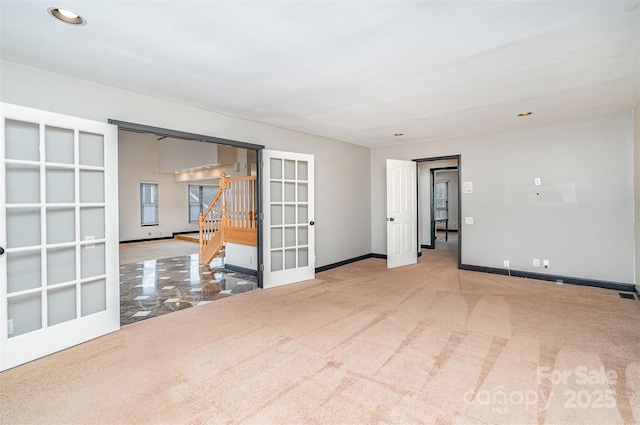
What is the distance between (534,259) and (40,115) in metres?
6.52

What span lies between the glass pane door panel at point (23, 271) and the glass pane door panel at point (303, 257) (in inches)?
125

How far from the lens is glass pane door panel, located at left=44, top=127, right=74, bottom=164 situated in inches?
105

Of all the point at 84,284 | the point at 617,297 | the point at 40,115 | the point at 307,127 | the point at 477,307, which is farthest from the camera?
the point at 307,127

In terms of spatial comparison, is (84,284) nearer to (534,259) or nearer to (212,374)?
(212,374)

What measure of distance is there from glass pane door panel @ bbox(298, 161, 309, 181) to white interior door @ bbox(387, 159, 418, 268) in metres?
1.71

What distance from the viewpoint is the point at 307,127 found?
16.1 feet

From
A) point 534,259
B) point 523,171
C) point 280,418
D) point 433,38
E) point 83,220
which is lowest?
point 280,418

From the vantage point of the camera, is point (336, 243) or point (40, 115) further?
point (336, 243)

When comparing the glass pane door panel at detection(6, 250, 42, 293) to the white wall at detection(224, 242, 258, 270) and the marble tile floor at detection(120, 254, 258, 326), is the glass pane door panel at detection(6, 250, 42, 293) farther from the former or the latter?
the white wall at detection(224, 242, 258, 270)

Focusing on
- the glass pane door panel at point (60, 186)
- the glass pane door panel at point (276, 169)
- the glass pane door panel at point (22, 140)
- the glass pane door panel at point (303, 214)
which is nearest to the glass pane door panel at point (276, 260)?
the glass pane door panel at point (303, 214)

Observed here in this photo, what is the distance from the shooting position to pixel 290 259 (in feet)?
16.1

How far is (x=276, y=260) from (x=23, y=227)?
2913mm

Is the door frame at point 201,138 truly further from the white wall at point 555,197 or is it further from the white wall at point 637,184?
the white wall at point 637,184

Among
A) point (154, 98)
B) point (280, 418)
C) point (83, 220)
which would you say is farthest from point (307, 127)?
point (280, 418)
